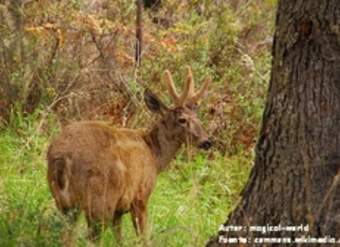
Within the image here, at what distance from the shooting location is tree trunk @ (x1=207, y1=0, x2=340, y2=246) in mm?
5875

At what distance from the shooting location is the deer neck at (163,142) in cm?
890

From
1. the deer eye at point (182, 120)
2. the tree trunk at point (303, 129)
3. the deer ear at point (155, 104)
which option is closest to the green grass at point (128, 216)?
the deer eye at point (182, 120)

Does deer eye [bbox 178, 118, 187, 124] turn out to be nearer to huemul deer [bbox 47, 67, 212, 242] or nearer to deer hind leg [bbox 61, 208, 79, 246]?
huemul deer [bbox 47, 67, 212, 242]

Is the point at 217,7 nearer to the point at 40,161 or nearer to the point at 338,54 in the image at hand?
the point at 40,161

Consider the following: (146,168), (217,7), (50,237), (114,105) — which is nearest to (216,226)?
(146,168)

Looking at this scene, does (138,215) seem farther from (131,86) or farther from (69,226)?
(131,86)

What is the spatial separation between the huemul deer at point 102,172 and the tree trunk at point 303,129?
144cm

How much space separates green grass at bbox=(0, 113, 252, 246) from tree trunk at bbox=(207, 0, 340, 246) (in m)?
0.87

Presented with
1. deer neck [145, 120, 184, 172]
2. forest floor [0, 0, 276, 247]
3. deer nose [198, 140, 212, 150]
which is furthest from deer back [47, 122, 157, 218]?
deer nose [198, 140, 212, 150]

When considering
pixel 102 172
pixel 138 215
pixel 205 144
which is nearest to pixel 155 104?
pixel 205 144

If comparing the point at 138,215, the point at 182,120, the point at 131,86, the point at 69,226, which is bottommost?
the point at 138,215

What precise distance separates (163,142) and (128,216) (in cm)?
76

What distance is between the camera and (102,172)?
7.33m

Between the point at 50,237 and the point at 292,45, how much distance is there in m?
1.91
